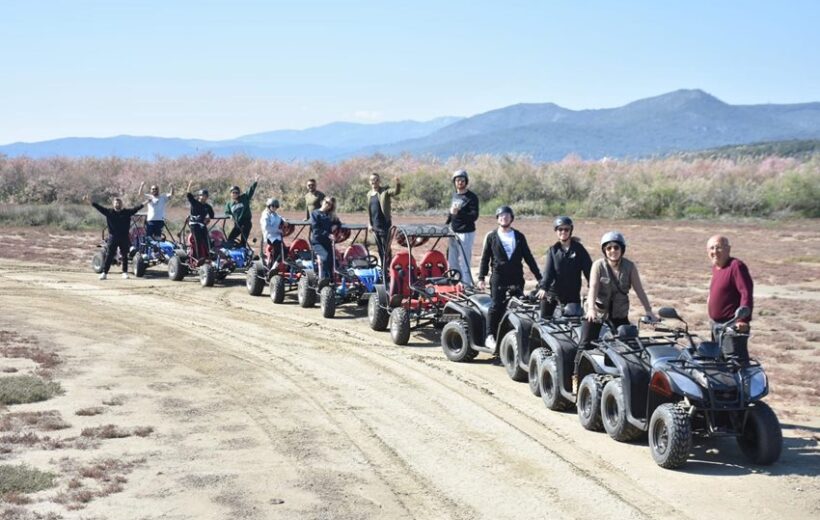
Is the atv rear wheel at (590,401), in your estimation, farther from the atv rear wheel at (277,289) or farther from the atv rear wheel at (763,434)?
the atv rear wheel at (277,289)

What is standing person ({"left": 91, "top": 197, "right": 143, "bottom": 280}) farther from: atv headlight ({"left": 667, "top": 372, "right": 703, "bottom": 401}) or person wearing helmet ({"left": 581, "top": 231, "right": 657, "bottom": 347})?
atv headlight ({"left": 667, "top": 372, "right": 703, "bottom": 401})

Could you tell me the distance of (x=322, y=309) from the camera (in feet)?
55.8

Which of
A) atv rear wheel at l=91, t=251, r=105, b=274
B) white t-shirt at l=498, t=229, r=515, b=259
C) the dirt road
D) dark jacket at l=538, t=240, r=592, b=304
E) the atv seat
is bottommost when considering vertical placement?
the dirt road

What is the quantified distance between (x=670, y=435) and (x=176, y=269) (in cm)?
1514

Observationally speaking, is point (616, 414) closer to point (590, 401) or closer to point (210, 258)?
point (590, 401)

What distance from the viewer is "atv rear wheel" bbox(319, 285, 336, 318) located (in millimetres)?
16766

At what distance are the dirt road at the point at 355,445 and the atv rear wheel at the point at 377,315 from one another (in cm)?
50

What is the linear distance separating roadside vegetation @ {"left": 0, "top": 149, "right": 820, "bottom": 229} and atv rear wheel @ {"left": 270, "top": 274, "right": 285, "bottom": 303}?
1890 cm

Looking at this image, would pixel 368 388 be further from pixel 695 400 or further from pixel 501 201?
pixel 501 201

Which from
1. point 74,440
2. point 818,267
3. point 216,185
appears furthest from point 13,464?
point 216,185

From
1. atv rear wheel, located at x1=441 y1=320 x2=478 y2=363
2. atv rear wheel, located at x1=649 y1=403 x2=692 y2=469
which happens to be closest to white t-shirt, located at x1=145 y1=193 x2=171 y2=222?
atv rear wheel, located at x1=441 y1=320 x2=478 y2=363

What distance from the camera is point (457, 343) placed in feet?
43.9

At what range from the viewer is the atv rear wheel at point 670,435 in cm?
838

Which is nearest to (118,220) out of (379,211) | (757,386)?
(379,211)
